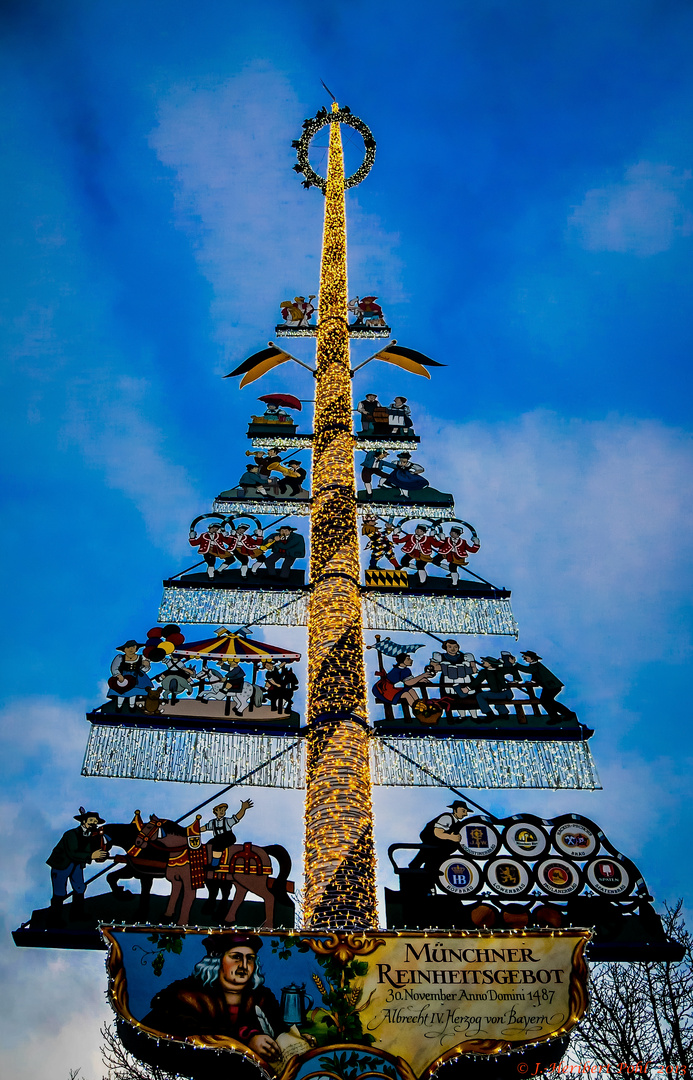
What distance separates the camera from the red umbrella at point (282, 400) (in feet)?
47.2

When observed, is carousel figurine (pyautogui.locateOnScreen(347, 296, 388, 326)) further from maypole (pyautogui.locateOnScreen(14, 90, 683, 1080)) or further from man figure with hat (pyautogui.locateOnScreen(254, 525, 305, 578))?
man figure with hat (pyautogui.locateOnScreen(254, 525, 305, 578))

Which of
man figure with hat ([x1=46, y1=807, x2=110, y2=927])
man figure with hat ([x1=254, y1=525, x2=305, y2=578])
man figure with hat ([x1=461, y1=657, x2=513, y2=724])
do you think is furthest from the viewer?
man figure with hat ([x1=254, y1=525, x2=305, y2=578])

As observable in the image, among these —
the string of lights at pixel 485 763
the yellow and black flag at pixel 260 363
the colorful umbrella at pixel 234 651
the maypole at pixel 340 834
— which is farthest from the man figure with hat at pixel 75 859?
the yellow and black flag at pixel 260 363

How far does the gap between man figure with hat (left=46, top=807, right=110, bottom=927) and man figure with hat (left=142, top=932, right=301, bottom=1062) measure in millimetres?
1521

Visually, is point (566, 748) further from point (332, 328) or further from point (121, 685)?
point (332, 328)

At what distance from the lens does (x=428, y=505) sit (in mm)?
12992

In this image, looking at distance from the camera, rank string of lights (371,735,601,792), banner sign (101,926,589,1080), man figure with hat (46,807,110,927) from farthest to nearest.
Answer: string of lights (371,735,601,792) < man figure with hat (46,807,110,927) < banner sign (101,926,589,1080)

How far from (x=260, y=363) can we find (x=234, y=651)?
6415 millimetres

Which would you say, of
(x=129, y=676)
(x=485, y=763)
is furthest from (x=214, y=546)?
(x=485, y=763)

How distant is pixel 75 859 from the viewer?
8.40 meters

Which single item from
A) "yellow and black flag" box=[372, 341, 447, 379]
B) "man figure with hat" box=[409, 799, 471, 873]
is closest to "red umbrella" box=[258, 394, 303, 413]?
"yellow and black flag" box=[372, 341, 447, 379]

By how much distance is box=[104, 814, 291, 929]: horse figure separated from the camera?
27.1 ft

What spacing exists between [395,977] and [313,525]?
625 cm

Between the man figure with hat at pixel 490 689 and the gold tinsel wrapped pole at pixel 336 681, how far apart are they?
144 centimetres
